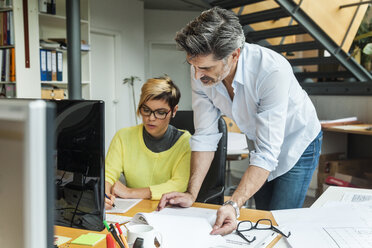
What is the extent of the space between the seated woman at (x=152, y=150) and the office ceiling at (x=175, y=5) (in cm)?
477

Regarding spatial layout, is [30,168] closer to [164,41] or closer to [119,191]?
[119,191]

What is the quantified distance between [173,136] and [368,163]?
2.59 metres

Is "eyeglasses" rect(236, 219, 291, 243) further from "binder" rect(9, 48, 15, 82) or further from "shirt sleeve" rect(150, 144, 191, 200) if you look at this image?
"binder" rect(9, 48, 15, 82)

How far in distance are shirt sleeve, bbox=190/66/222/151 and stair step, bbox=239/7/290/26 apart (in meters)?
2.32

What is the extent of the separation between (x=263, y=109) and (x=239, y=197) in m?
0.35

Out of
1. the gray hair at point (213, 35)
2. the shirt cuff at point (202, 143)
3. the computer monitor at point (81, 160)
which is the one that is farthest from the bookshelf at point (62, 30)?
the computer monitor at point (81, 160)

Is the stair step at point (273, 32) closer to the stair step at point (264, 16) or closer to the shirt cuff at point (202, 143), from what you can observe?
the stair step at point (264, 16)

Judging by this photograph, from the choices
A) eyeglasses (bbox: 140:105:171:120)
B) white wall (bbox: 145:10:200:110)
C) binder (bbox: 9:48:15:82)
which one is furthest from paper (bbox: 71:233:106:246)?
white wall (bbox: 145:10:200:110)

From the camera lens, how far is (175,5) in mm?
6410

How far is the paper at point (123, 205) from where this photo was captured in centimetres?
132

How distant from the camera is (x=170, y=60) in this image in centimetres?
697

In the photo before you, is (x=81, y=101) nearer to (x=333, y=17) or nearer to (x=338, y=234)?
(x=338, y=234)

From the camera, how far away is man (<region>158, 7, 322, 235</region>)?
1.24m

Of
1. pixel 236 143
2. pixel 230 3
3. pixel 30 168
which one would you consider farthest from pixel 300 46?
pixel 30 168
